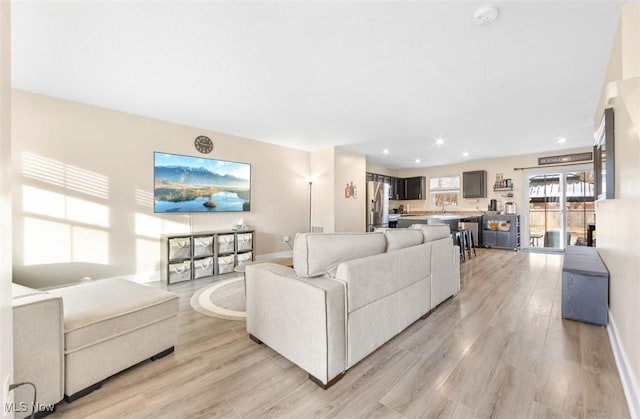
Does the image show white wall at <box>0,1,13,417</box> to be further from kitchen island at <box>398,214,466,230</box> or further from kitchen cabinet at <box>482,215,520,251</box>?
kitchen cabinet at <box>482,215,520,251</box>

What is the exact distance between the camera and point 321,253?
173 cm

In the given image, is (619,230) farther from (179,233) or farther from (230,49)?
(179,233)

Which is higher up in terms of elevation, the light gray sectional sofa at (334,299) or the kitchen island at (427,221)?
the kitchen island at (427,221)

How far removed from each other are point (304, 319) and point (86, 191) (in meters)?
3.49

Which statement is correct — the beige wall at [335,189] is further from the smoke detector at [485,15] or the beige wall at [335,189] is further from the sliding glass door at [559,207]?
the sliding glass door at [559,207]

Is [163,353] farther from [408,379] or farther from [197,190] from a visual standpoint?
[197,190]

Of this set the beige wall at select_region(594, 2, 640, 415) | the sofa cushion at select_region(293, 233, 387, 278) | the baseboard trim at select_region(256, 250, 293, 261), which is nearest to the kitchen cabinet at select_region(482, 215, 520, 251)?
the beige wall at select_region(594, 2, 640, 415)

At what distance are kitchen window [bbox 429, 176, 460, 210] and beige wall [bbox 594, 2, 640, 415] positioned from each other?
223 inches

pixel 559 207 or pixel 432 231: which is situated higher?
pixel 559 207

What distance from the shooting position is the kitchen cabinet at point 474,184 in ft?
23.6

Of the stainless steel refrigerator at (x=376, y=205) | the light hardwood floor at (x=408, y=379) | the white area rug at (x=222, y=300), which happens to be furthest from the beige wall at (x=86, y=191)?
the stainless steel refrigerator at (x=376, y=205)

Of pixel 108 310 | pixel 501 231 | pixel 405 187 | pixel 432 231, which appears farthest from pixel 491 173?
pixel 108 310

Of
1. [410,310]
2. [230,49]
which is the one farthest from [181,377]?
[230,49]

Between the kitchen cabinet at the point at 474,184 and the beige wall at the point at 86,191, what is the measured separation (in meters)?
6.59
